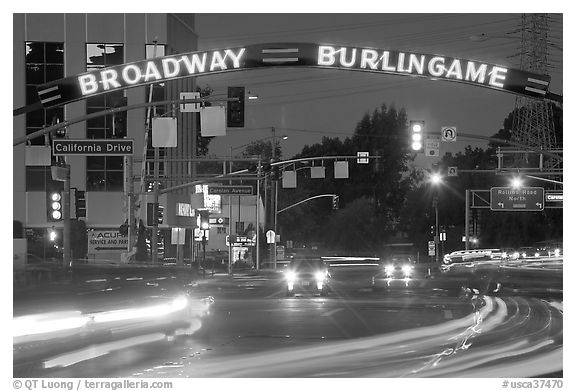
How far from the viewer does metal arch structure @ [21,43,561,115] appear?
79.6 ft

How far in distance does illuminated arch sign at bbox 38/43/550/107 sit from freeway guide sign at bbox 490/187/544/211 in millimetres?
49966

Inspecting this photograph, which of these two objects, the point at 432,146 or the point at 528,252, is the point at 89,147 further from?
the point at 528,252

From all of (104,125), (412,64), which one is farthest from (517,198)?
(412,64)

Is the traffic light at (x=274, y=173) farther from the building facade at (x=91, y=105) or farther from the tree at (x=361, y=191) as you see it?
the tree at (x=361, y=191)

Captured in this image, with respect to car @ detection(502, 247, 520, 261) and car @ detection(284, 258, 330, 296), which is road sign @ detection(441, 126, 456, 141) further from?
car @ detection(502, 247, 520, 261)

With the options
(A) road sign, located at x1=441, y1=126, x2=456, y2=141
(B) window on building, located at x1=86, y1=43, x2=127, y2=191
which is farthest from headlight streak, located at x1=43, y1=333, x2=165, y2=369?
(A) road sign, located at x1=441, y1=126, x2=456, y2=141

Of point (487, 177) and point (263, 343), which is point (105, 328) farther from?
point (487, 177)

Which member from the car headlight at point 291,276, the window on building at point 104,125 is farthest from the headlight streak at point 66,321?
the car headlight at point 291,276

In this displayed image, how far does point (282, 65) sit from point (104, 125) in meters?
27.0

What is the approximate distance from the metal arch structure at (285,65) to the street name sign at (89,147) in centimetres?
739

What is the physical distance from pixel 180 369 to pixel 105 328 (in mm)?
1594

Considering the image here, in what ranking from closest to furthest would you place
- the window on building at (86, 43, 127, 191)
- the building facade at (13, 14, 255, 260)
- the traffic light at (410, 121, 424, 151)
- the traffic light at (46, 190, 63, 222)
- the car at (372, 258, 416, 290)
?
the traffic light at (46, 190, 63, 222) < the traffic light at (410, 121, 424, 151) < the building facade at (13, 14, 255, 260) < the window on building at (86, 43, 127, 191) < the car at (372, 258, 416, 290)

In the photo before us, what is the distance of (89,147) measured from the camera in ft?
108

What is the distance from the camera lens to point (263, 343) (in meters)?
20.2
